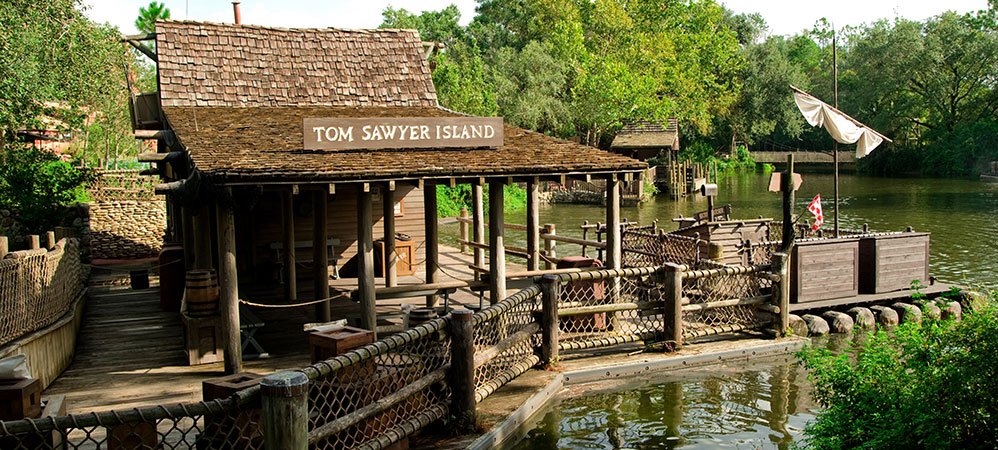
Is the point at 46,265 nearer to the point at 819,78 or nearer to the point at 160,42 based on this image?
the point at 160,42

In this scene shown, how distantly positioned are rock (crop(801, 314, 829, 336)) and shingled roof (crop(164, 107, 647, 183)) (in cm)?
501

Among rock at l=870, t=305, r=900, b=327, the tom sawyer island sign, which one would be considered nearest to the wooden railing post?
rock at l=870, t=305, r=900, b=327

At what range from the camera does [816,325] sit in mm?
15391

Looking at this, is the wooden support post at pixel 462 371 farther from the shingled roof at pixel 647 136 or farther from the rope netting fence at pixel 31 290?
the shingled roof at pixel 647 136

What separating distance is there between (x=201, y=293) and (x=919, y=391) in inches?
351

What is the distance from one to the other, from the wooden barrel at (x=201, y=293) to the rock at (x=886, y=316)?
1191 cm

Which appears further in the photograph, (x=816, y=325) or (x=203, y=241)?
(x=816, y=325)

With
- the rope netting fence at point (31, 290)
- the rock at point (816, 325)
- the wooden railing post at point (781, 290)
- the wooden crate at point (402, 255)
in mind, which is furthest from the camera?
the wooden crate at point (402, 255)

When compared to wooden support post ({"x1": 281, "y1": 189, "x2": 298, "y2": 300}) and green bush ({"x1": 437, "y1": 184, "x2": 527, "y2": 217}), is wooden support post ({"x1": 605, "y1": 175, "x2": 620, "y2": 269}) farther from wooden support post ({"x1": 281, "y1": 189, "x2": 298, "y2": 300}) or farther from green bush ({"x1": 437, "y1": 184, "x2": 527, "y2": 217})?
green bush ({"x1": 437, "y1": 184, "x2": 527, "y2": 217})

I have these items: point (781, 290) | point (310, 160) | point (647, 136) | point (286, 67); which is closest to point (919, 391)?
point (781, 290)

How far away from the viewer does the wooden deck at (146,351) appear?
34.1 ft

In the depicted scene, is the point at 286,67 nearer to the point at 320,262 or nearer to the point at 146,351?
the point at 320,262

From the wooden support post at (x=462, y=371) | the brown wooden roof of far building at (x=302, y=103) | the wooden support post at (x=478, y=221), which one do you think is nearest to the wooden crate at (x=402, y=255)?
the wooden support post at (x=478, y=221)

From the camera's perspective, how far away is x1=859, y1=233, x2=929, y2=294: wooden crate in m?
16.1
